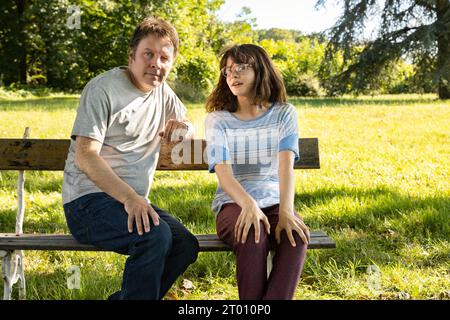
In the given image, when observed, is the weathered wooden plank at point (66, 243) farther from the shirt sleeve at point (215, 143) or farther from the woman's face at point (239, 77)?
the woman's face at point (239, 77)

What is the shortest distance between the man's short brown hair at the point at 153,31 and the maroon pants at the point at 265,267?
1007 mm

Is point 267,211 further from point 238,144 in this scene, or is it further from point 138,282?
point 138,282

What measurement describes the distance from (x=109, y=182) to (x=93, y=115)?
1.05 ft

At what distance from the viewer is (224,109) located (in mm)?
2982

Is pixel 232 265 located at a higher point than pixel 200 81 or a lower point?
lower

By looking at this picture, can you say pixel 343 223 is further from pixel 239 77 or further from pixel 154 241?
pixel 154 241

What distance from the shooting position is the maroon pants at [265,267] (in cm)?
240

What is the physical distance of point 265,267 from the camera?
2.46m

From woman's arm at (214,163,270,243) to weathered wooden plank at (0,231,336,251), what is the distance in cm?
21

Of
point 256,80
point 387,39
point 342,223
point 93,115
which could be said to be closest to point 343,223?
point 342,223


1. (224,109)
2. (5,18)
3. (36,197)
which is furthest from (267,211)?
(5,18)

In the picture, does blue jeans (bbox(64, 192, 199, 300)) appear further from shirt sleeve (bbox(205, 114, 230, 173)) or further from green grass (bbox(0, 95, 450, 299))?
green grass (bbox(0, 95, 450, 299))

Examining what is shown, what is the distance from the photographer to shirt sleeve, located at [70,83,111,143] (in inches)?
102

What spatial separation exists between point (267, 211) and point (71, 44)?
82.0 feet
